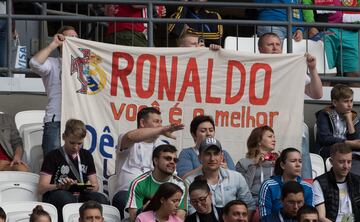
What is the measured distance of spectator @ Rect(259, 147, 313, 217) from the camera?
16.2 m

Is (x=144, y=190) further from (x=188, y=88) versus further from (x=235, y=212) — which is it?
(x=188, y=88)

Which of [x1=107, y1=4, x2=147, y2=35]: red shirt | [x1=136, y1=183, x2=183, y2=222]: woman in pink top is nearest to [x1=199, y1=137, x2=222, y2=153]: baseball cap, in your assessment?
[x1=136, y1=183, x2=183, y2=222]: woman in pink top

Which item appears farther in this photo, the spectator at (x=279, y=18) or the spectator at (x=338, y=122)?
the spectator at (x=279, y=18)

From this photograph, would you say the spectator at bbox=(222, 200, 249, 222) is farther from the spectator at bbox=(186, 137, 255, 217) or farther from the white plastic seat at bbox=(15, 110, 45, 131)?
the white plastic seat at bbox=(15, 110, 45, 131)

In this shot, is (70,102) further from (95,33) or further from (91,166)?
(95,33)

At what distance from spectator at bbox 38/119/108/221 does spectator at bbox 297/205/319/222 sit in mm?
2151

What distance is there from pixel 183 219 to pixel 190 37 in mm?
3626

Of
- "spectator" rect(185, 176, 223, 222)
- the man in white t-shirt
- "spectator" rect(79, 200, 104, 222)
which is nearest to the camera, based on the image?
"spectator" rect(79, 200, 104, 222)

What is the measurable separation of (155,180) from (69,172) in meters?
1.05

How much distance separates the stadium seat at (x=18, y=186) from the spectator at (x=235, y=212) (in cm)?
228

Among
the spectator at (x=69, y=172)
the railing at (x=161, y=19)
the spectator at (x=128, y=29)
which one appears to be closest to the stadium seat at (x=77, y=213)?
the spectator at (x=69, y=172)

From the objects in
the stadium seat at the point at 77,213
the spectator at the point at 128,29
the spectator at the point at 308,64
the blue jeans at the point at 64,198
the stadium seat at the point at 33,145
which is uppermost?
the spectator at the point at 128,29

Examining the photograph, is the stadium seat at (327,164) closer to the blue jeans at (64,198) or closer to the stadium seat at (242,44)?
the stadium seat at (242,44)

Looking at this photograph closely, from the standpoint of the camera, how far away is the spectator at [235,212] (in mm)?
15578
